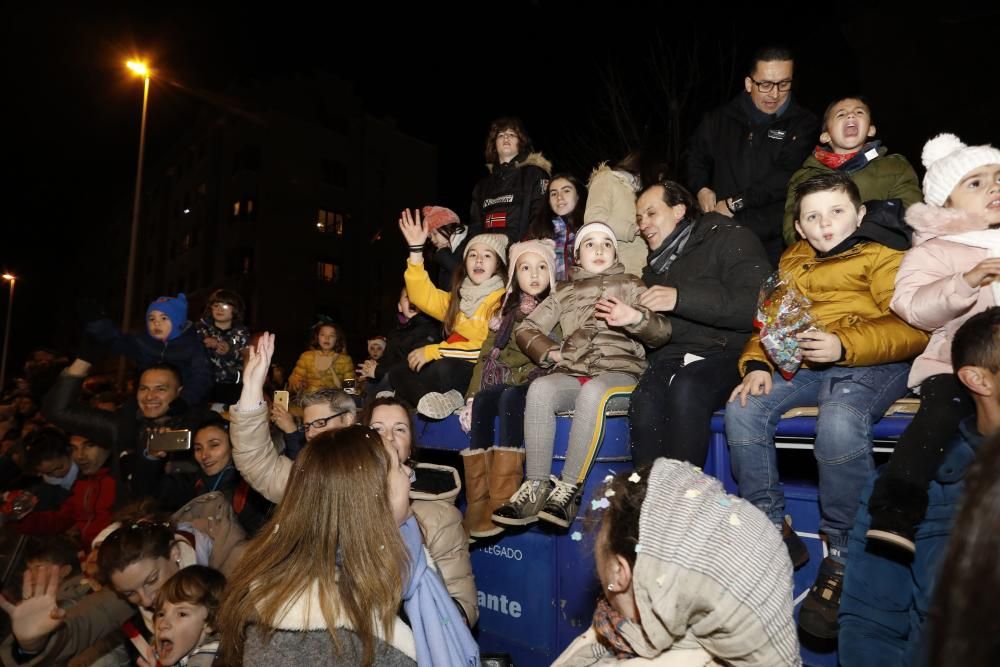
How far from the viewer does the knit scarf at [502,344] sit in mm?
4711

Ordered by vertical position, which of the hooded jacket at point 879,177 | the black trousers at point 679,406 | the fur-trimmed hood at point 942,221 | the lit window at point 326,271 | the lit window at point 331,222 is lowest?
the black trousers at point 679,406

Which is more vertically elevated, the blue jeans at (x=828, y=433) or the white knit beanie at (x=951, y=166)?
the white knit beanie at (x=951, y=166)

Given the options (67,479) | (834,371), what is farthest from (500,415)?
(67,479)

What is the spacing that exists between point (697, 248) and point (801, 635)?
→ 221cm

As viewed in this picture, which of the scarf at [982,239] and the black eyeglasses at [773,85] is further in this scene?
the black eyeglasses at [773,85]

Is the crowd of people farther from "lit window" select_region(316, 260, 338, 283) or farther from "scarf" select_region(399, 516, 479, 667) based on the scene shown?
"lit window" select_region(316, 260, 338, 283)

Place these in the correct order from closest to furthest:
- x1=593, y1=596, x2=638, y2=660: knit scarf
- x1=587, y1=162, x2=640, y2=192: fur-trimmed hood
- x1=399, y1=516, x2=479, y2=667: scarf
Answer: x1=593, y1=596, x2=638, y2=660: knit scarf, x1=399, y1=516, x2=479, y2=667: scarf, x1=587, y1=162, x2=640, y2=192: fur-trimmed hood

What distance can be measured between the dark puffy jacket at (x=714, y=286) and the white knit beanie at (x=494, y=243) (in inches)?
72.2

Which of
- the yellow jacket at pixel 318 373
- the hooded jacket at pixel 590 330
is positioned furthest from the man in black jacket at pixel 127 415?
the hooded jacket at pixel 590 330

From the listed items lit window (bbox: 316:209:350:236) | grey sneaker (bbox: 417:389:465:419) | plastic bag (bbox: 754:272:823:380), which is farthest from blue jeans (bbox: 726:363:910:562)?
lit window (bbox: 316:209:350:236)

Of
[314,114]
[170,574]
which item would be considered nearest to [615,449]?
[170,574]

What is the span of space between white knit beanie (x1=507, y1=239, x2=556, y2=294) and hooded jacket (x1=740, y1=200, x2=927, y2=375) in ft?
6.24

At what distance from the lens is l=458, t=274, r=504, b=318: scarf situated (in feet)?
17.7

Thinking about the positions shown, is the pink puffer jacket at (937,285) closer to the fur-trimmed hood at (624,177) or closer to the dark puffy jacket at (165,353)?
the fur-trimmed hood at (624,177)
